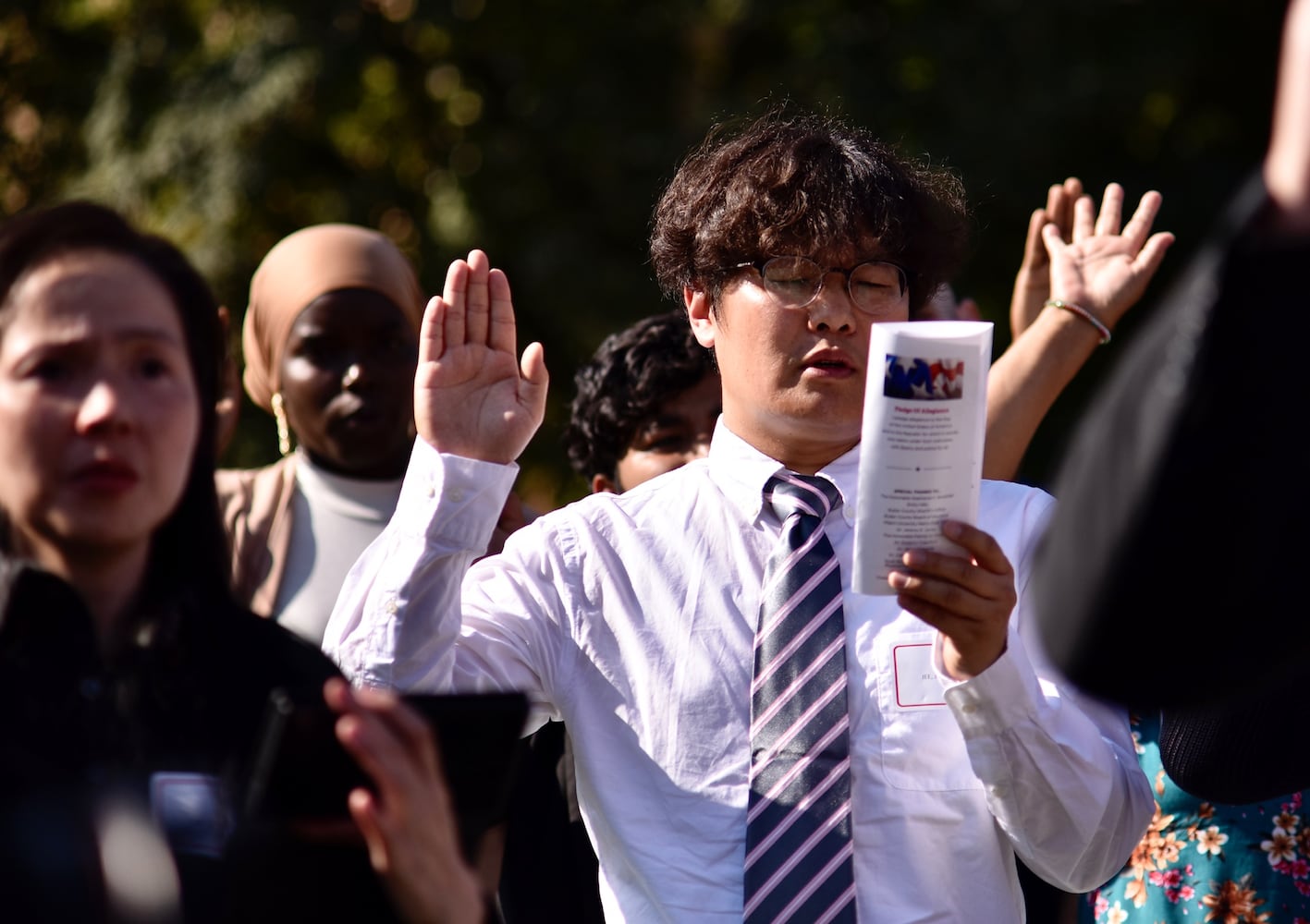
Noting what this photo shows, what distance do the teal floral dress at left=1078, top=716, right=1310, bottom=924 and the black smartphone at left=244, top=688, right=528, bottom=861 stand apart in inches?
67.6

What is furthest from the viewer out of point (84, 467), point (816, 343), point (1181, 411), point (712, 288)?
point (712, 288)

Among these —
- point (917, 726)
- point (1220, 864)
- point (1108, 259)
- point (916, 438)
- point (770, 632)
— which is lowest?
point (1220, 864)

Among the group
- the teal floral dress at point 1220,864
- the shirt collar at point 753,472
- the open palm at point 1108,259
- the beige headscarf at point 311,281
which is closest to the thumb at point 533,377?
the shirt collar at point 753,472

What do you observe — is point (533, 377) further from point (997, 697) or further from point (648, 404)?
point (648, 404)

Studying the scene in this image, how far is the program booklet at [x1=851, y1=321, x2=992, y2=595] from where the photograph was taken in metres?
2.32

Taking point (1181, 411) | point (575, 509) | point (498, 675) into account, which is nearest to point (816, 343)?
point (575, 509)

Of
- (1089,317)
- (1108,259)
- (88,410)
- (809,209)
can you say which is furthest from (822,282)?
(88,410)

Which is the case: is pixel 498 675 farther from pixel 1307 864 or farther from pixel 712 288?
pixel 1307 864

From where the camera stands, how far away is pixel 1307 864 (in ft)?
10.1

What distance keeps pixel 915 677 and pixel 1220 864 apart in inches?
31.9

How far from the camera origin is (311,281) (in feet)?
14.5

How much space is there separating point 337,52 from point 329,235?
19.7ft

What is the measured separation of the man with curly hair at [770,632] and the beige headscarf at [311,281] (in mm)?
1532

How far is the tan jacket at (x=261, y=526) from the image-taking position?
4.05 m
